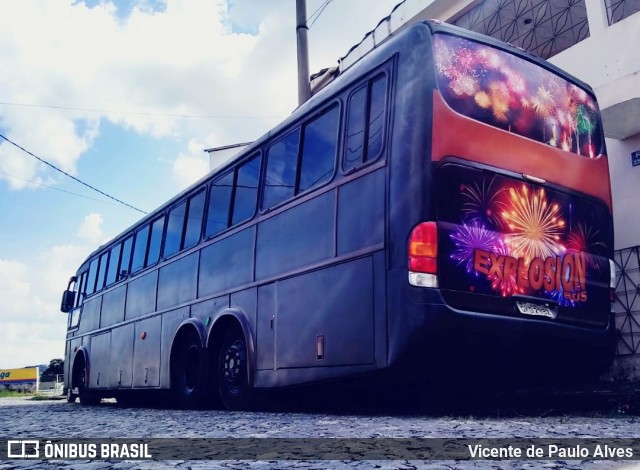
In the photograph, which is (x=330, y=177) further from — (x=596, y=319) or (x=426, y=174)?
(x=596, y=319)

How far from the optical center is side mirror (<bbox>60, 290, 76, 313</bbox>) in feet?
48.6

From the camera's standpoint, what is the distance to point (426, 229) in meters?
4.75

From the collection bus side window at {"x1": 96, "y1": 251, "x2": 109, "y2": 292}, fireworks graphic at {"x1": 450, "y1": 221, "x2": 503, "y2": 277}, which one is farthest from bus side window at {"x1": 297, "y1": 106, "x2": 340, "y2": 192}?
bus side window at {"x1": 96, "y1": 251, "x2": 109, "y2": 292}

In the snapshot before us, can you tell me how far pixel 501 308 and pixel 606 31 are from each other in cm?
666

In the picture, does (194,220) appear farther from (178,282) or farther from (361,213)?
(361,213)

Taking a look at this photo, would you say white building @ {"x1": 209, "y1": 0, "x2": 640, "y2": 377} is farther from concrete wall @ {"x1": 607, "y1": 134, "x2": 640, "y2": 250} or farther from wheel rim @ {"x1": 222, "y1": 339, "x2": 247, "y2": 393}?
wheel rim @ {"x1": 222, "y1": 339, "x2": 247, "y2": 393}

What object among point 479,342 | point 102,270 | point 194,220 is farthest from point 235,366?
point 102,270

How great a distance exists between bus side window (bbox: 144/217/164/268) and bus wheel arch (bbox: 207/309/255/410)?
9.25 feet

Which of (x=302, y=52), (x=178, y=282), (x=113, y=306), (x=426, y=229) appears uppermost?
(x=302, y=52)

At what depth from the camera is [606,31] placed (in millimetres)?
9477

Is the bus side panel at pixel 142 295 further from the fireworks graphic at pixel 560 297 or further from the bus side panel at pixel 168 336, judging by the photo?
the fireworks graphic at pixel 560 297

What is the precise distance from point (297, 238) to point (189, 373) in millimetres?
3232

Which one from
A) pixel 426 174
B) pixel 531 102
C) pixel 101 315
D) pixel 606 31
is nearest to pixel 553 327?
pixel 426 174

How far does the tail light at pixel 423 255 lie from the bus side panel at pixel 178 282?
4.27m
